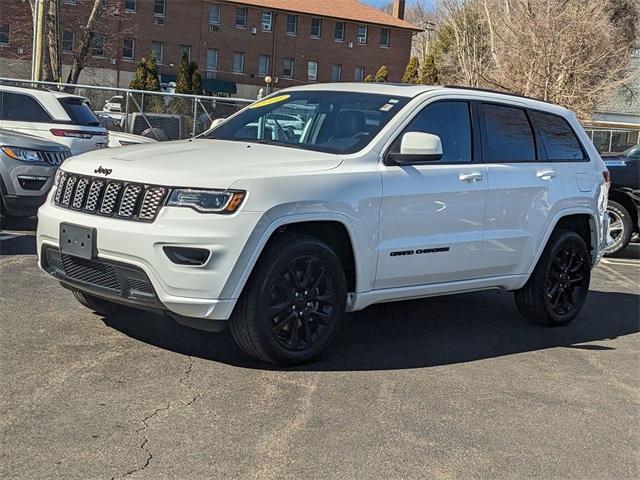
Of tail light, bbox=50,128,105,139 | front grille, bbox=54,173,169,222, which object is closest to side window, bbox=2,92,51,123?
tail light, bbox=50,128,105,139

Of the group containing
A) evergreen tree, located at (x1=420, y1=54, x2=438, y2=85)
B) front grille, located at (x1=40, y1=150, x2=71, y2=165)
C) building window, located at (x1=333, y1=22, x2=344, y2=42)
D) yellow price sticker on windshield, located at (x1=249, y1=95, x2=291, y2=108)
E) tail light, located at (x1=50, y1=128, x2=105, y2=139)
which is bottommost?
front grille, located at (x1=40, y1=150, x2=71, y2=165)

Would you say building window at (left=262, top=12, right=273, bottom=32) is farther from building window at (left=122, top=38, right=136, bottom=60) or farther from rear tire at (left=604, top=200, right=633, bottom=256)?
rear tire at (left=604, top=200, right=633, bottom=256)

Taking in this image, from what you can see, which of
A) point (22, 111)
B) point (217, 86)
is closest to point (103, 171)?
point (22, 111)

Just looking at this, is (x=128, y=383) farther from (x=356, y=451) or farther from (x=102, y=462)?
(x=356, y=451)

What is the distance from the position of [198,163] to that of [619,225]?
8341 mm

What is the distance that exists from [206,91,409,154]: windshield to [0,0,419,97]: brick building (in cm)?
4794

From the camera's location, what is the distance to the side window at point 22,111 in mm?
10961

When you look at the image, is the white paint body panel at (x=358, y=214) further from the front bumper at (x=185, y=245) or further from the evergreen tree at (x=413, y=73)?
the evergreen tree at (x=413, y=73)

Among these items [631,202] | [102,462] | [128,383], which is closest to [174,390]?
[128,383]

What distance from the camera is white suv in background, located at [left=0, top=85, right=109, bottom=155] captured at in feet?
35.8

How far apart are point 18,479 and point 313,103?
3591 millimetres

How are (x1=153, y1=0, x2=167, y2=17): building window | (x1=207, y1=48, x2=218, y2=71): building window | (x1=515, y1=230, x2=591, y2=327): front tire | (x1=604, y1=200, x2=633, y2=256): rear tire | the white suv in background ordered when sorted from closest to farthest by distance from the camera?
(x1=515, y1=230, x2=591, y2=327): front tire
the white suv in background
(x1=604, y1=200, x2=633, y2=256): rear tire
(x1=153, y1=0, x2=167, y2=17): building window
(x1=207, y1=48, x2=218, y2=71): building window

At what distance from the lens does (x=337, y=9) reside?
66312 mm

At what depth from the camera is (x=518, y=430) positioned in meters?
4.28
